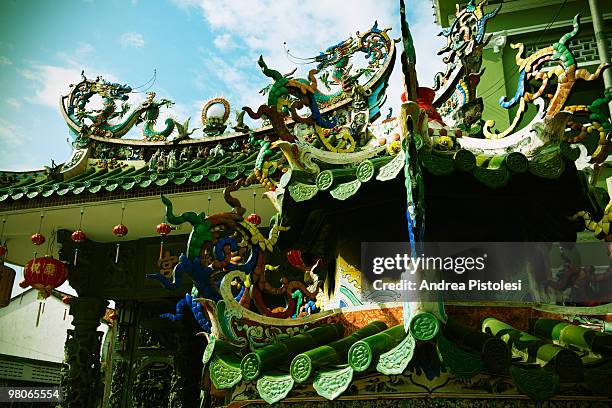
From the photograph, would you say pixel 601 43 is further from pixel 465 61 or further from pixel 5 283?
pixel 5 283

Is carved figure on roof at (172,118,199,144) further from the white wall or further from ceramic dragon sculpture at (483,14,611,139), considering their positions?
the white wall

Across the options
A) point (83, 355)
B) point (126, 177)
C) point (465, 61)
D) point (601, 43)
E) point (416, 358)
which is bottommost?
point (416, 358)

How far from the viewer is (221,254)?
4.90 metres

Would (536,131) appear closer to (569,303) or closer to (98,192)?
(569,303)

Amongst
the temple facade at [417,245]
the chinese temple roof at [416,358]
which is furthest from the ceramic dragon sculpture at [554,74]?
the chinese temple roof at [416,358]

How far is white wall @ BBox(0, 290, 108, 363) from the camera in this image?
2252 cm

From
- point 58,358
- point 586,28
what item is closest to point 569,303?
point 586,28

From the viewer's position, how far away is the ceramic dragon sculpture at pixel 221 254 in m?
4.71

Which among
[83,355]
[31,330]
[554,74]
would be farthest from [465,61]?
[31,330]

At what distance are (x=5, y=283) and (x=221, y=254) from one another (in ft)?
24.8

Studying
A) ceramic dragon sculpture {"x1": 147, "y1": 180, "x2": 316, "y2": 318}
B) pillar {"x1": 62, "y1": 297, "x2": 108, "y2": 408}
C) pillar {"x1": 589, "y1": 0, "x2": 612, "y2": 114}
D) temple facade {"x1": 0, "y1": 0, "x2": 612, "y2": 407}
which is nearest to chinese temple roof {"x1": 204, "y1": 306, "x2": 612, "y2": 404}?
temple facade {"x1": 0, "y1": 0, "x2": 612, "y2": 407}

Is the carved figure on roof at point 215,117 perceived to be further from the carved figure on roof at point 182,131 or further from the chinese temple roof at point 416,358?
the chinese temple roof at point 416,358

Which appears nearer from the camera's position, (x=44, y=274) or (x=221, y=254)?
(x=221, y=254)

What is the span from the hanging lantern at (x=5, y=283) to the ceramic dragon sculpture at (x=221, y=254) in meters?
7.05
